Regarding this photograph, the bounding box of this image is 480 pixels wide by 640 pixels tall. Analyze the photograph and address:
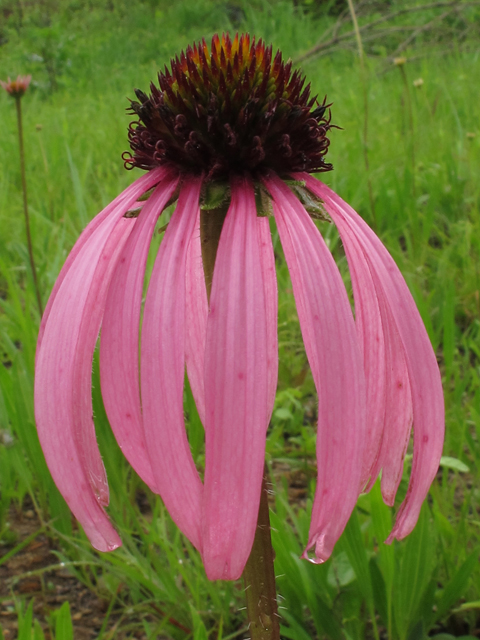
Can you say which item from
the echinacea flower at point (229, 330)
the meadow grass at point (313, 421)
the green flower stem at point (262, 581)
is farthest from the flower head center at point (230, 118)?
the meadow grass at point (313, 421)

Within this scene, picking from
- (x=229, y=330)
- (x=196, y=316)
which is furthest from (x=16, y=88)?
(x=229, y=330)

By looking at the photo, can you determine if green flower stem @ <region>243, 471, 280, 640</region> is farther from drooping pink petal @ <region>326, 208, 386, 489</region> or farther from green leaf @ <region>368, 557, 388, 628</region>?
green leaf @ <region>368, 557, 388, 628</region>

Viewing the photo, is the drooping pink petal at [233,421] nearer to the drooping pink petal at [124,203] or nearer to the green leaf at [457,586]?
the drooping pink petal at [124,203]

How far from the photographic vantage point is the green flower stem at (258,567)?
45cm

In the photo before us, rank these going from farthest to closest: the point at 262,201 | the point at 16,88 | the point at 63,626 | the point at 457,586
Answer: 1. the point at 16,88
2. the point at 457,586
3. the point at 63,626
4. the point at 262,201

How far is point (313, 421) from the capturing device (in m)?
1.24

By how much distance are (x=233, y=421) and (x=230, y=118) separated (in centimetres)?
26

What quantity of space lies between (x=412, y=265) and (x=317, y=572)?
35.1 inches

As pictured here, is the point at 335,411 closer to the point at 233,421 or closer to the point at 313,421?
the point at 233,421

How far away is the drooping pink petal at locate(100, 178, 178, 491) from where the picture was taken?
0.43 meters

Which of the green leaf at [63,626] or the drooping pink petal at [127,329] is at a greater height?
the drooping pink petal at [127,329]

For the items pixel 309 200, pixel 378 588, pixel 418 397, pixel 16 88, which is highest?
pixel 16 88

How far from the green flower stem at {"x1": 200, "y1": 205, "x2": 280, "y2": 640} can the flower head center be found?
36 millimetres

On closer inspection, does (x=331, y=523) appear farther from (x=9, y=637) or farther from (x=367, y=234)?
(x=9, y=637)
